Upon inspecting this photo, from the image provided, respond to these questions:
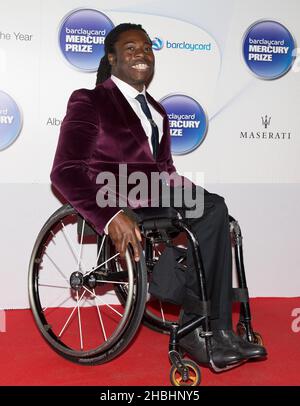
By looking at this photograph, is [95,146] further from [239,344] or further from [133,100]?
[239,344]

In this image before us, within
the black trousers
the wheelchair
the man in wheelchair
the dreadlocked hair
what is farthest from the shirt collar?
the black trousers

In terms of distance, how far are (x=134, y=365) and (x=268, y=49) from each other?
1.92 metres

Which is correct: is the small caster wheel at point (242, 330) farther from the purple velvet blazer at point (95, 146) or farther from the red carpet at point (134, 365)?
the purple velvet blazer at point (95, 146)

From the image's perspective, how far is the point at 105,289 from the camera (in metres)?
3.18

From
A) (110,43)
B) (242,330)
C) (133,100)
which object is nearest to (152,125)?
(133,100)

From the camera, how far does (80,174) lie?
2180 mm

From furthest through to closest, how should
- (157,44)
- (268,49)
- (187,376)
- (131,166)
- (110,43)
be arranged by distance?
(268,49), (157,44), (110,43), (131,166), (187,376)

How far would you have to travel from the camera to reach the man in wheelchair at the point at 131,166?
206 centimetres

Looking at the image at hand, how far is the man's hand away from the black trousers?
20 centimetres

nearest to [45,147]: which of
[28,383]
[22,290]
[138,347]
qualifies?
[22,290]

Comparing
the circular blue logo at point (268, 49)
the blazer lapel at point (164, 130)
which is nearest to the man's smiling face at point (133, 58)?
the blazer lapel at point (164, 130)

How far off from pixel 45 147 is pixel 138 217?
42.6 inches

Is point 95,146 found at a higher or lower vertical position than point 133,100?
lower

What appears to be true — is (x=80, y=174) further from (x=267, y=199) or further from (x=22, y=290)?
(x=267, y=199)
